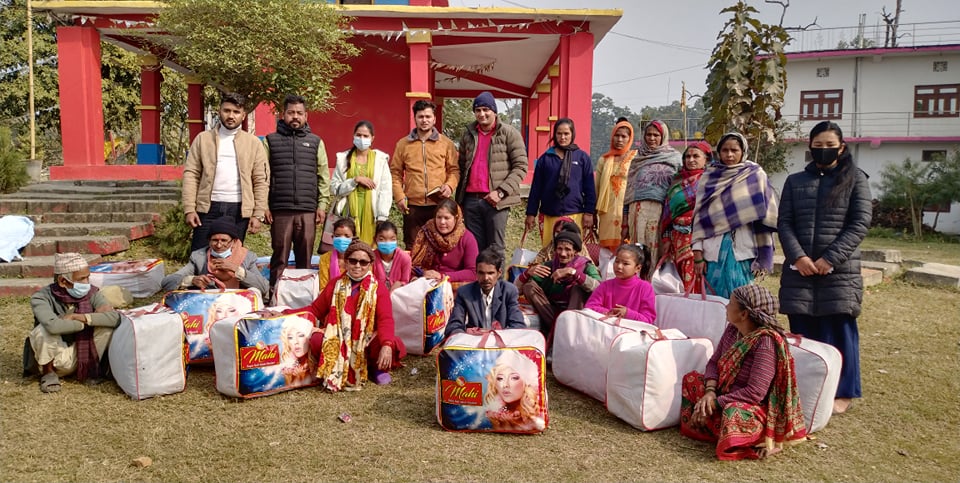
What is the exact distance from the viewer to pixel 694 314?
4.30 metres

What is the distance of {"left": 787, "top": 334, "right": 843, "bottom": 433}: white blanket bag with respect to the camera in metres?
3.34

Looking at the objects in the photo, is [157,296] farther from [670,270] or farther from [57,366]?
[670,270]

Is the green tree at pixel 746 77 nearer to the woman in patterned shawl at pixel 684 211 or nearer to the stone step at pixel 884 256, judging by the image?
the stone step at pixel 884 256

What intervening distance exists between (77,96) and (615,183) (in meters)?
9.53

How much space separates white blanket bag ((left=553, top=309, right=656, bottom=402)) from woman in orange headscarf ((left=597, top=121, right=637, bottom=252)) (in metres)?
1.75

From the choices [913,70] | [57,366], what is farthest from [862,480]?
[913,70]

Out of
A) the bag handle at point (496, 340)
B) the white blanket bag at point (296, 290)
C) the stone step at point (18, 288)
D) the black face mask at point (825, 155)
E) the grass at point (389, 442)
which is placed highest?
the black face mask at point (825, 155)

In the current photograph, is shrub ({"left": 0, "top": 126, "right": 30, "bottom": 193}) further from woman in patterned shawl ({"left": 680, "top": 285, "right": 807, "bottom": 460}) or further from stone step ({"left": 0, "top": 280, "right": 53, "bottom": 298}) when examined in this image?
woman in patterned shawl ({"left": 680, "top": 285, "right": 807, "bottom": 460})

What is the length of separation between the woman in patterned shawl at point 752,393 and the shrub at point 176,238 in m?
6.98

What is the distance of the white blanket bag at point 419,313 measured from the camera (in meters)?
4.80

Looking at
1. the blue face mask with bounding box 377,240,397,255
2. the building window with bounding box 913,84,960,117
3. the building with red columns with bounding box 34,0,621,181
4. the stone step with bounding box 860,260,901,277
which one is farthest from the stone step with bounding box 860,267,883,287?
the building window with bounding box 913,84,960,117

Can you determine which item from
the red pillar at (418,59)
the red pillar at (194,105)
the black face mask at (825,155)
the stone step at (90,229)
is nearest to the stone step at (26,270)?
the stone step at (90,229)

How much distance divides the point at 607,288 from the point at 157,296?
4806 mm

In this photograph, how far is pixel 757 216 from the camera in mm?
4301
